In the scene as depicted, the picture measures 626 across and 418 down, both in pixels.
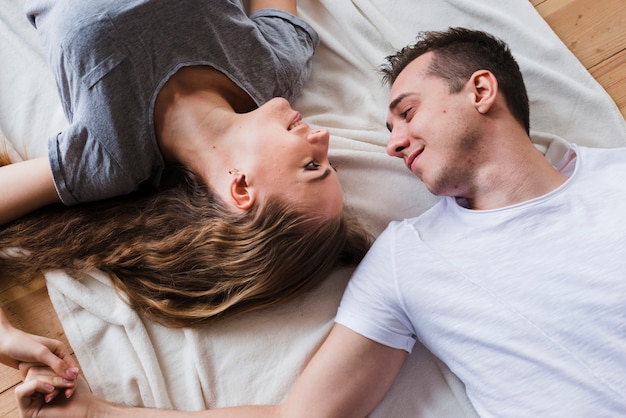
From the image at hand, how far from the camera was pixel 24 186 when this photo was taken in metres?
1.25

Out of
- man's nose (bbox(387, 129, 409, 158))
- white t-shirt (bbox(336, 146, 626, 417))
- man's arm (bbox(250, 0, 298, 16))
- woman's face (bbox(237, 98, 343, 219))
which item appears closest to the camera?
white t-shirt (bbox(336, 146, 626, 417))

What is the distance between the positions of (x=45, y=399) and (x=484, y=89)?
1.12 metres

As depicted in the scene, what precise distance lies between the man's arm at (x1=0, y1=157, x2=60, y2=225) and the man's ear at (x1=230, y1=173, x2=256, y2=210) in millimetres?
403

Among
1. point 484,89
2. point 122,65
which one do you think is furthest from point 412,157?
point 122,65

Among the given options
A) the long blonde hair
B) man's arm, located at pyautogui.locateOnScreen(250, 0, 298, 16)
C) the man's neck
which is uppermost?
man's arm, located at pyautogui.locateOnScreen(250, 0, 298, 16)

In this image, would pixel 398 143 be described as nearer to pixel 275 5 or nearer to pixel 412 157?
pixel 412 157

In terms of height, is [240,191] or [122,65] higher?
[122,65]

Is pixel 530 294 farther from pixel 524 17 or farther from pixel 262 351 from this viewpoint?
pixel 524 17

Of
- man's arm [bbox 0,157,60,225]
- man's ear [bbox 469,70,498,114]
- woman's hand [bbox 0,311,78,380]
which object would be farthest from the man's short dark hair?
woman's hand [bbox 0,311,78,380]

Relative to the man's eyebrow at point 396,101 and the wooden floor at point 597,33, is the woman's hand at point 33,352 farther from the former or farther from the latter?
the wooden floor at point 597,33

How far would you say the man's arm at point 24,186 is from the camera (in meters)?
1.25

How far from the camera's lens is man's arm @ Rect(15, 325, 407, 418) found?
45.8 inches

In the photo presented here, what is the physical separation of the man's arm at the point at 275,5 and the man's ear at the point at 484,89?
0.53 metres

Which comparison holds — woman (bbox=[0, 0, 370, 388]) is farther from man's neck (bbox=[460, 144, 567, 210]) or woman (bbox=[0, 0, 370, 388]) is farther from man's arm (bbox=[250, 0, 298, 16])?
man's neck (bbox=[460, 144, 567, 210])
